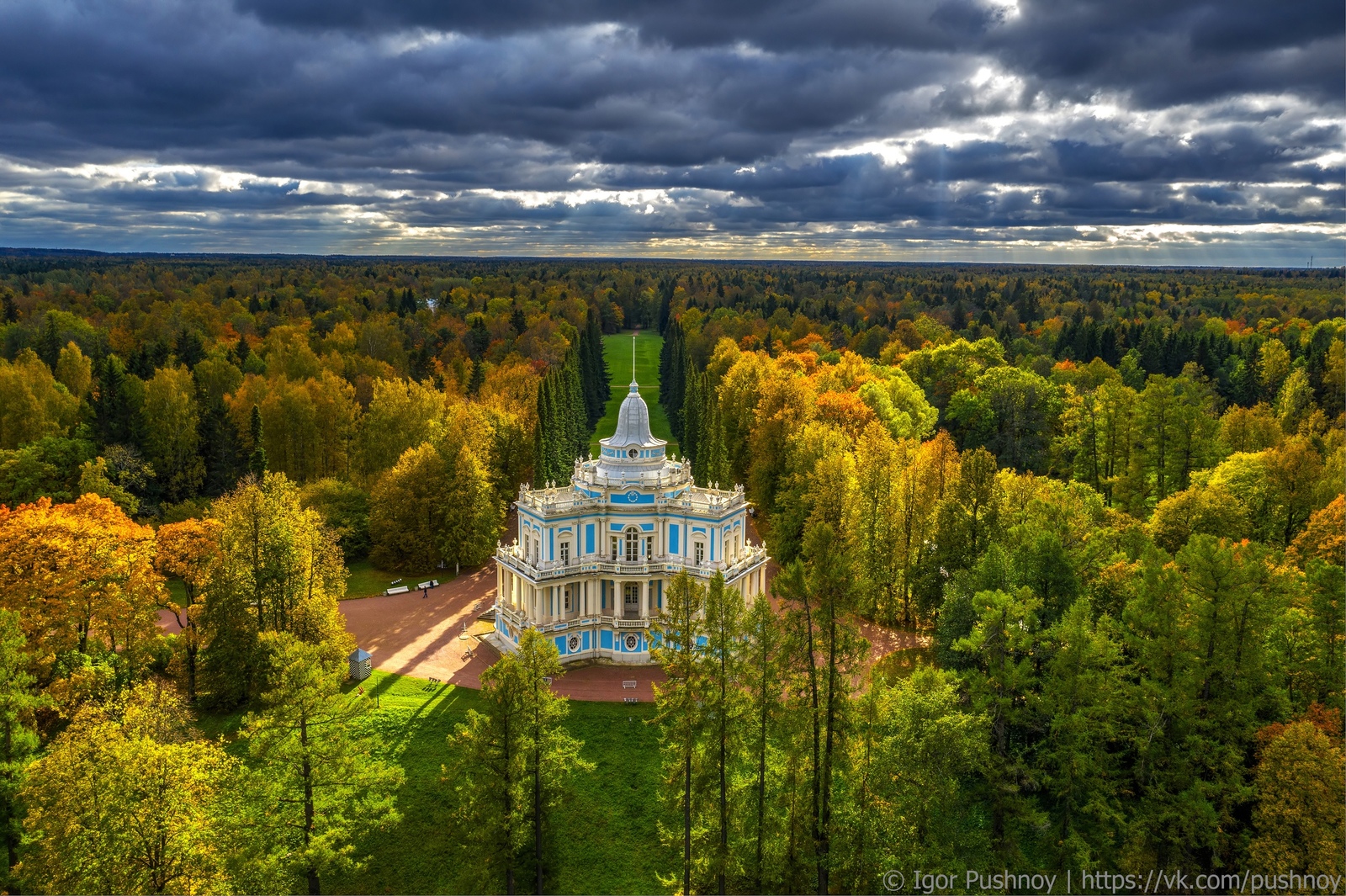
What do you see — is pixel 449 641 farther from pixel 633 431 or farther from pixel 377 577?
pixel 633 431

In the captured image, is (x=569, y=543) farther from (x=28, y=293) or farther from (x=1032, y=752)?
(x=28, y=293)

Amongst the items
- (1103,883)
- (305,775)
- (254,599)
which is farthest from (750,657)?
(254,599)

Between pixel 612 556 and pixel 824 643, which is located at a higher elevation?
pixel 824 643

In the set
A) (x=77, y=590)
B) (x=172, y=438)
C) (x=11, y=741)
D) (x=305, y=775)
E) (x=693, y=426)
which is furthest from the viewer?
(x=693, y=426)

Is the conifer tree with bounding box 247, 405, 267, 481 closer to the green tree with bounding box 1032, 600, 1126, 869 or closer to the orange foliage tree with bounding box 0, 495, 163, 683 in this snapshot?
the orange foliage tree with bounding box 0, 495, 163, 683

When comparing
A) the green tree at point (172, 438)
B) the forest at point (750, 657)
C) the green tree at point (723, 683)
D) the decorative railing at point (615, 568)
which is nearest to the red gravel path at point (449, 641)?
the forest at point (750, 657)

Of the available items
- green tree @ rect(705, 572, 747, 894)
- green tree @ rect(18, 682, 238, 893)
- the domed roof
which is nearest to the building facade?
the domed roof
